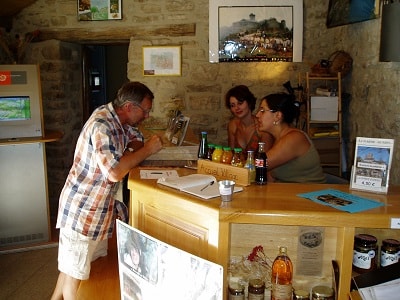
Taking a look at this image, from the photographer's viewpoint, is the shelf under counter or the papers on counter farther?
the shelf under counter

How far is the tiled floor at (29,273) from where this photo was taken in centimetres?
315

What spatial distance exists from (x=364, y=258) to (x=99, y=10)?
13.1 feet

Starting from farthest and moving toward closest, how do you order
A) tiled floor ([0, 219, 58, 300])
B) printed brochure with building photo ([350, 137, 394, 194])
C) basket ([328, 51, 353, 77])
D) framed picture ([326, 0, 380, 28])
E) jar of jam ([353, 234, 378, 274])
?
basket ([328, 51, 353, 77]) → framed picture ([326, 0, 380, 28]) → tiled floor ([0, 219, 58, 300]) → printed brochure with building photo ([350, 137, 394, 194]) → jar of jam ([353, 234, 378, 274])

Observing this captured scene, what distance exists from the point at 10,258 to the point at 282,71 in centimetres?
319

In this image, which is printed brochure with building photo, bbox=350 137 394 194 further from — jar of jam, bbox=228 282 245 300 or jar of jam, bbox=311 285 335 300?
jar of jam, bbox=228 282 245 300

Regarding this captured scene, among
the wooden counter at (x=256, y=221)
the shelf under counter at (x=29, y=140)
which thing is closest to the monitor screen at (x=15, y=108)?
→ the shelf under counter at (x=29, y=140)

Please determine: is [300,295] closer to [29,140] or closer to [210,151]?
[210,151]

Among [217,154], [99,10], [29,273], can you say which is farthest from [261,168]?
[99,10]

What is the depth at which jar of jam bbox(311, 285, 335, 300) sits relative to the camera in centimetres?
168

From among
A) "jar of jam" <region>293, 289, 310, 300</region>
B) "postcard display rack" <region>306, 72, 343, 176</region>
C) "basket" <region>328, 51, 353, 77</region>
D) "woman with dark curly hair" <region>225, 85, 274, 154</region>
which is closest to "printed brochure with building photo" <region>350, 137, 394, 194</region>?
"jar of jam" <region>293, 289, 310, 300</region>

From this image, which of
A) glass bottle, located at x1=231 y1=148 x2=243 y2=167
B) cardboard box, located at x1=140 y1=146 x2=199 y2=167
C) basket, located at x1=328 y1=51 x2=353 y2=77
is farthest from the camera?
basket, located at x1=328 y1=51 x2=353 y2=77

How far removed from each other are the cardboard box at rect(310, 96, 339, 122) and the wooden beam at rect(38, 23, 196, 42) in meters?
1.52

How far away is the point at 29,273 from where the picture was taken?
3.46m

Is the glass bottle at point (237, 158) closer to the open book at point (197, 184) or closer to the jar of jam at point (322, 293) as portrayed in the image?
the open book at point (197, 184)
